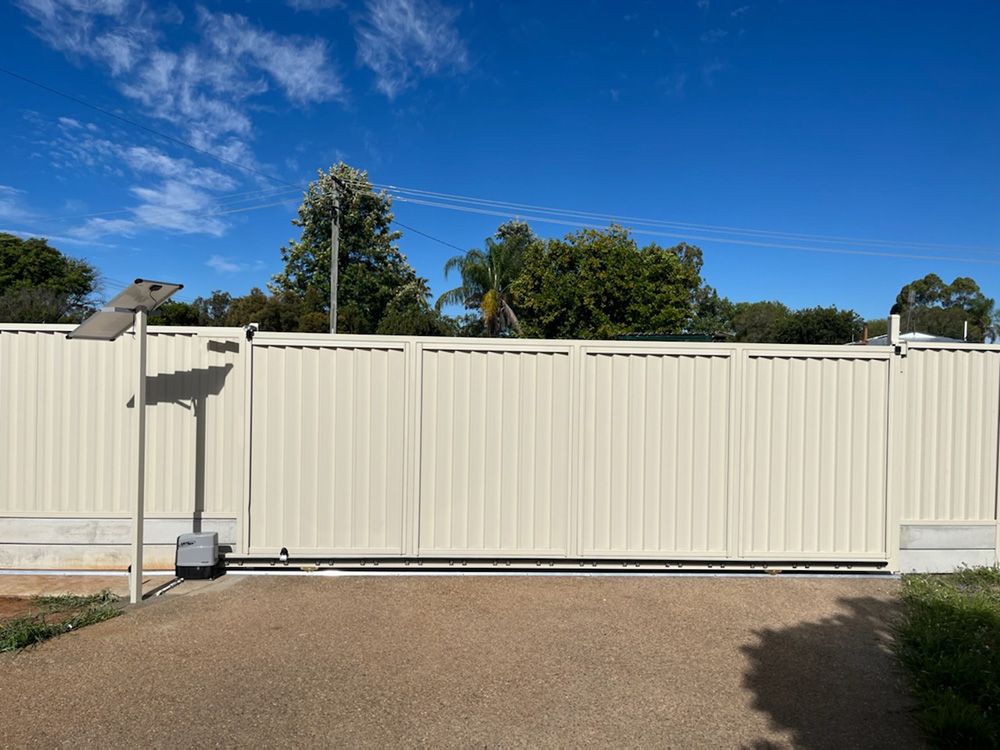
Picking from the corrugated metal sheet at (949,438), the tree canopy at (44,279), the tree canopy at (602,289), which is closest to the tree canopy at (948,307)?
the tree canopy at (602,289)

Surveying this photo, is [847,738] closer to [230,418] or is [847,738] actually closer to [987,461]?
[987,461]

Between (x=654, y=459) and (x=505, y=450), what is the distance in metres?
1.30

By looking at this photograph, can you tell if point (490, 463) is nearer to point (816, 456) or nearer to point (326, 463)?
point (326, 463)

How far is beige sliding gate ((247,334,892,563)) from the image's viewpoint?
4.60 metres

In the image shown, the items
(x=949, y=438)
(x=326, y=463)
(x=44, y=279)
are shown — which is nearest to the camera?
(x=326, y=463)

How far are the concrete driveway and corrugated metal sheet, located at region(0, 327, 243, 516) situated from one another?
991 millimetres

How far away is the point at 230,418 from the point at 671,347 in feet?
12.7

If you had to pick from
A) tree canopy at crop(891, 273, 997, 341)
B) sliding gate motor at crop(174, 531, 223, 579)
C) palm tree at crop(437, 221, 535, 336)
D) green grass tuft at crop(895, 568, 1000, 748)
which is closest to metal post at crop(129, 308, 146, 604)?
sliding gate motor at crop(174, 531, 223, 579)

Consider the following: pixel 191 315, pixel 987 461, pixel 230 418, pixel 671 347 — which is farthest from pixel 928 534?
pixel 191 315

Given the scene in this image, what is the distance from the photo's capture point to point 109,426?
462 centimetres

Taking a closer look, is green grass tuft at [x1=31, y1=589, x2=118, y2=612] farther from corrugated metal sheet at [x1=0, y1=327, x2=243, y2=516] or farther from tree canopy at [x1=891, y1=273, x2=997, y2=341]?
tree canopy at [x1=891, y1=273, x2=997, y2=341]

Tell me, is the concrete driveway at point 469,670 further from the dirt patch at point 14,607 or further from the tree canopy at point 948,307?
the tree canopy at point 948,307

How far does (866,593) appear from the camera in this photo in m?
4.35

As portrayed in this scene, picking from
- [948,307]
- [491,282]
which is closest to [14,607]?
[491,282]
